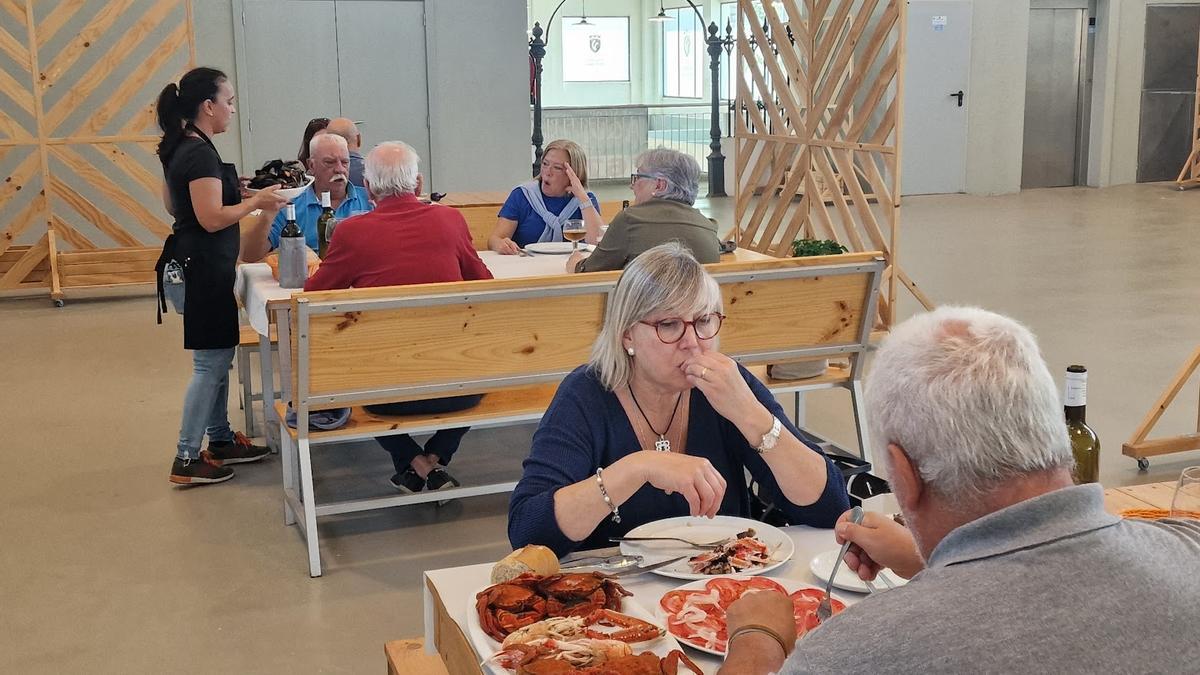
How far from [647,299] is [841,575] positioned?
0.71 m

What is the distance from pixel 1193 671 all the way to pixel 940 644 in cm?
24

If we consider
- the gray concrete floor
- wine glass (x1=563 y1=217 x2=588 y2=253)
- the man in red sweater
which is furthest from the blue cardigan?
wine glass (x1=563 y1=217 x2=588 y2=253)

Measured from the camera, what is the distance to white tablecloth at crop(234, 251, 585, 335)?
4.54 meters

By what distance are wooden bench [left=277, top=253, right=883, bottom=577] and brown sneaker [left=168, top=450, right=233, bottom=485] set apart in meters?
0.53

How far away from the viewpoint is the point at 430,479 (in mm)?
4449

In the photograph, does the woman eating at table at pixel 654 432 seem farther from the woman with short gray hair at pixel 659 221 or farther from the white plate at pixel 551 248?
the white plate at pixel 551 248

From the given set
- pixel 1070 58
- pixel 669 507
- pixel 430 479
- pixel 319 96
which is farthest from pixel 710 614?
pixel 1070 58

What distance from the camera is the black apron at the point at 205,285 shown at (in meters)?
4.68

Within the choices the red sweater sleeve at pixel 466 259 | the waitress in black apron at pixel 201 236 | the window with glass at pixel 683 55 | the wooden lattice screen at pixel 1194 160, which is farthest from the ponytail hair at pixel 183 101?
the window with glass at pixel 683 55

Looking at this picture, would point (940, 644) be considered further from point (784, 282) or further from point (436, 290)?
point (784, 282)

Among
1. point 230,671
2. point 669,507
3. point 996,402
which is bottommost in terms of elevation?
point 230,671

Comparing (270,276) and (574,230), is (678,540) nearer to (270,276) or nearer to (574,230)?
(574,230)

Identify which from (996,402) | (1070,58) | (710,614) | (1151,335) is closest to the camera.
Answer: (996,402)

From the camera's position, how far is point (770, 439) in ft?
7.39
